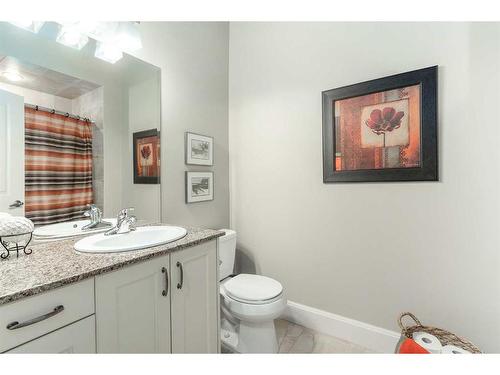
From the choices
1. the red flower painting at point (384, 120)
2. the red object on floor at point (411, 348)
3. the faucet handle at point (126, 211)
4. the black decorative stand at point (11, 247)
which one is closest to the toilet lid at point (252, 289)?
the red object on floor at point (411, 348)

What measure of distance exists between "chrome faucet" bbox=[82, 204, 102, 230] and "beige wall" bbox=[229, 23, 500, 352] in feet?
3.66

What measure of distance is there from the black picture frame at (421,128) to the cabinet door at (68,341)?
4.91 ft

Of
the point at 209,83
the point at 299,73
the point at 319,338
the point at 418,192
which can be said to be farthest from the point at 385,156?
the point at 209,83

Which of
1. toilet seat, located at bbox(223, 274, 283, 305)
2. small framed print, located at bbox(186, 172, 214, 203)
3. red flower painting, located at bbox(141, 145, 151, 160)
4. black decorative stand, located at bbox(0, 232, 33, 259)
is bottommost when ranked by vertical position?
toilet seat, located at bbox(223, 274, 283, 305)

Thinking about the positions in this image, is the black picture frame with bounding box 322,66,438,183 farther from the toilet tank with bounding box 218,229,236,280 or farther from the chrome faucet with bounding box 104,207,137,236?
the chrome faucet with bounding box 104,207,137,236

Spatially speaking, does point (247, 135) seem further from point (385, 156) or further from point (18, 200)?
point (18, 200)

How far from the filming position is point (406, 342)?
1.14m

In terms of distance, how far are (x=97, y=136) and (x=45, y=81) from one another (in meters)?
0.32

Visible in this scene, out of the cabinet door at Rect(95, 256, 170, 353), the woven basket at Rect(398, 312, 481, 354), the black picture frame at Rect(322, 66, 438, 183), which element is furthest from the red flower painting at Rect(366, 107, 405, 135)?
the cabinet door at Rect(95, 256, 170, 353)

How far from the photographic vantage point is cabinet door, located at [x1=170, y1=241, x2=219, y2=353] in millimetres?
1071

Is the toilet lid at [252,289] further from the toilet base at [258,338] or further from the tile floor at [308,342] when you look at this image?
the tile floor at [308,342]

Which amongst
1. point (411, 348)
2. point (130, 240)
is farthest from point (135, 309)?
point (411, 348)

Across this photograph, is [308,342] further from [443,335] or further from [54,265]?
[54,265]

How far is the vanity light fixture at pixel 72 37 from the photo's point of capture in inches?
46.8
